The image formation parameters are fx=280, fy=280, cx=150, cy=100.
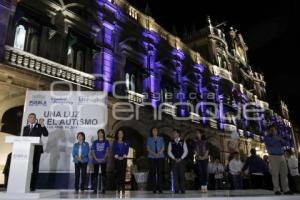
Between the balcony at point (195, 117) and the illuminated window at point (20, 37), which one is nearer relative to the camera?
the illuminated window at point (20, 37)

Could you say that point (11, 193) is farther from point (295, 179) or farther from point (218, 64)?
point (218, 64)

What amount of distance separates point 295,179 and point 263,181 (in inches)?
40.0

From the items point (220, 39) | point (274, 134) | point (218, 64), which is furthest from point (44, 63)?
point (220, 39)

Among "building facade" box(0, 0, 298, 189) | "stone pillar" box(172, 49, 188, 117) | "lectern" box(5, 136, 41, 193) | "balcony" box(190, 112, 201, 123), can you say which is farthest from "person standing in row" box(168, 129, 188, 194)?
"balcony" box(190, 112, 201, 123)

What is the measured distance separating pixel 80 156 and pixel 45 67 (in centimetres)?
450

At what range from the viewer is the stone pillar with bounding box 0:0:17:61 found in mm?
9391

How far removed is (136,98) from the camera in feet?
45.6

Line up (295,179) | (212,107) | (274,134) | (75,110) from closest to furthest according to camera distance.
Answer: (274,134) < (75,110) < (295,179) < (212,107)

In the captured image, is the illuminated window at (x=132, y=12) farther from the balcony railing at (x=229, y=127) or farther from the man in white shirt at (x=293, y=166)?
the balcony railing at (x=229, y=127)

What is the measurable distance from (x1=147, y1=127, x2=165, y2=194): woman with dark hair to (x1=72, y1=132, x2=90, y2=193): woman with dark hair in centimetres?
176

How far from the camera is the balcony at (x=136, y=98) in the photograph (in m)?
13.5

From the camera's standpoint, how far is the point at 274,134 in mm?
7492

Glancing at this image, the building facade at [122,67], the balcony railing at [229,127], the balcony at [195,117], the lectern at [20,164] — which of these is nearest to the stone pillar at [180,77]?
the building facade at [122,67]

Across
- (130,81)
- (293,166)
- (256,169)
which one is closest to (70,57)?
(130,81)
